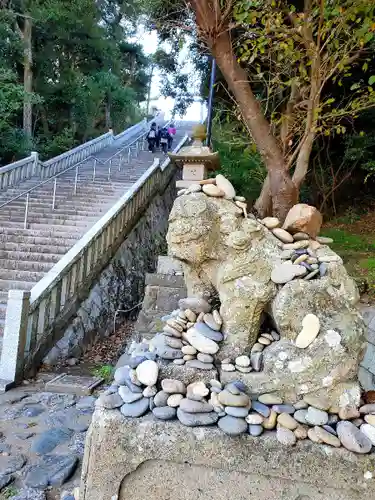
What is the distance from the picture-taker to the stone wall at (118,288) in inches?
230

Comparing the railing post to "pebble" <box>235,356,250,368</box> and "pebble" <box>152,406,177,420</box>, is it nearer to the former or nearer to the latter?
"pebble" <box>152,406,177,420</box>

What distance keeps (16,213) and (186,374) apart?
26.7 ft

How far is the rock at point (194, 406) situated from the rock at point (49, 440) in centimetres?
172

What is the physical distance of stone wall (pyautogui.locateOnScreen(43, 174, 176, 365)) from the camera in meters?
5.84

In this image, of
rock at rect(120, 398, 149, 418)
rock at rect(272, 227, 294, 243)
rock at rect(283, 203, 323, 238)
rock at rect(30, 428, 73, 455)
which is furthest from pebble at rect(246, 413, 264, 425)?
rock at rect(30, 428, 73, 455)

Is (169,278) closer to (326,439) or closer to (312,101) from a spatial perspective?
(312,101)

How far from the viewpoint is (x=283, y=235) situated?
2.19m

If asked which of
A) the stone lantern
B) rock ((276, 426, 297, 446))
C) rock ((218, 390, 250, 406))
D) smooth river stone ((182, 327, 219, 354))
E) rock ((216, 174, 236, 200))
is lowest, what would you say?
rock ((276, 426, 297, 446))

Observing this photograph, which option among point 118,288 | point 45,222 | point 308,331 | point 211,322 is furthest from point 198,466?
point 45,222

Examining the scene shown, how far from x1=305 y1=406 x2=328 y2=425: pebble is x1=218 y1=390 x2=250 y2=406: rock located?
10.9 inches

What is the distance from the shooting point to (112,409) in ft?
5.74

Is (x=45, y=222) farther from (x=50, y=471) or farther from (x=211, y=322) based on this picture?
(x=211, y=322)

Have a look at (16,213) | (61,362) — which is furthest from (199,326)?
(16,213)

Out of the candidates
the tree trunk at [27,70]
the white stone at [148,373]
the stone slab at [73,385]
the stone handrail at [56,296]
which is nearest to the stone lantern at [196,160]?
the stone handrail at [56,296]
